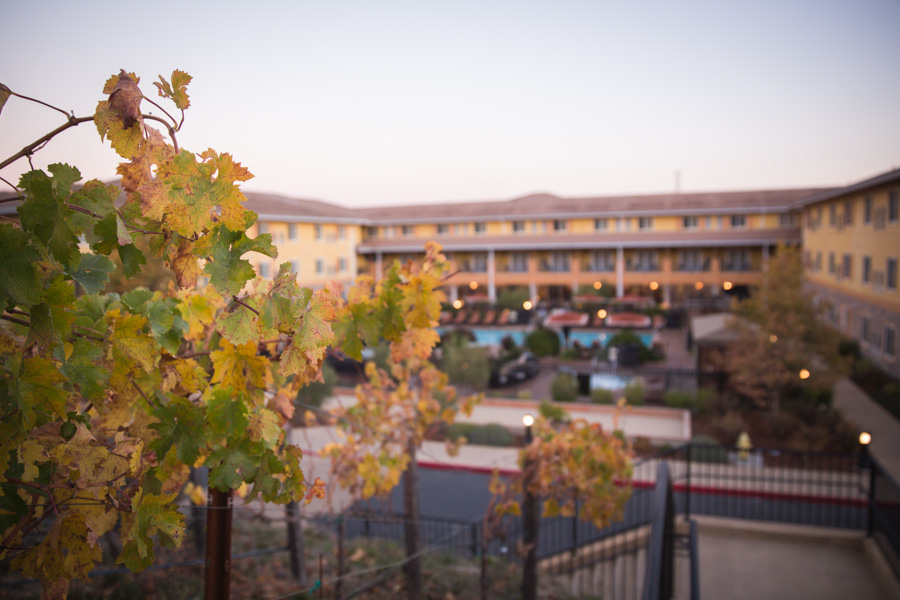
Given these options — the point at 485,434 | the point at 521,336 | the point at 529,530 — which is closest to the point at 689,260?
the point at 521,336

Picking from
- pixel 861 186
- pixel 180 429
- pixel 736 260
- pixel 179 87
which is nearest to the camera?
pixel 179 87

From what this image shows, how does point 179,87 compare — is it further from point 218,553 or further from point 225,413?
point 218,553

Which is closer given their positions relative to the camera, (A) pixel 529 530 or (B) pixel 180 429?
(B) pixel 180 429

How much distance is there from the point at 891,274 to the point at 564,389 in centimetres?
1359

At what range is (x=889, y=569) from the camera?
855cm

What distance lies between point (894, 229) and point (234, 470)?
2639 centimetres

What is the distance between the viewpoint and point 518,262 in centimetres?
4516

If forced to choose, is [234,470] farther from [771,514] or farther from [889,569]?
[771,514]

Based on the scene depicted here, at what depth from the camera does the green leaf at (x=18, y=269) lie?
55.2 inches

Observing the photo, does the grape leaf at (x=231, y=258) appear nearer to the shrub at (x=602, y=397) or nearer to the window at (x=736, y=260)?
the shrub at (x=602, y=397)

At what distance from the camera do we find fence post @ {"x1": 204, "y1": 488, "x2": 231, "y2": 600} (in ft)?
8.13

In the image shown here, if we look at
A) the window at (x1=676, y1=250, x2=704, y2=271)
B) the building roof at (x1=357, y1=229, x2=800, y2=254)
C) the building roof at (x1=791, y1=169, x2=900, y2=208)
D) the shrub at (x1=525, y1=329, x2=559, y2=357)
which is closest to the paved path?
the building roof at (x1=791, y1=169, x2=900, y2=208)

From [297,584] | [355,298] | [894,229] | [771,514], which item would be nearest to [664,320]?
[894,229]

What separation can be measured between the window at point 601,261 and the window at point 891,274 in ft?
68.9
